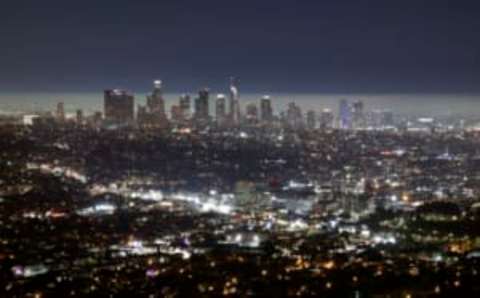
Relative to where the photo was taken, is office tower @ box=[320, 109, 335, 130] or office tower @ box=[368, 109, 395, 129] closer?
office tower @ box=[320, 109, 335, 130]

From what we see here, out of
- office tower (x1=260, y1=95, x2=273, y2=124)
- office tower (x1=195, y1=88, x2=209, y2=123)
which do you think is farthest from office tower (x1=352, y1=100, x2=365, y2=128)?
office tower (x1=195, y1=88, x2=209, y2=123)

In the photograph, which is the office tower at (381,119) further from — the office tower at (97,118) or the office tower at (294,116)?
the office tower at (97,118)

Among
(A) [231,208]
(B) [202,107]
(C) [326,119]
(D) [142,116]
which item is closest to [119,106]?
(D) [142,116]

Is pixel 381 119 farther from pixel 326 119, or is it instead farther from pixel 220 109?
pixel 220 109

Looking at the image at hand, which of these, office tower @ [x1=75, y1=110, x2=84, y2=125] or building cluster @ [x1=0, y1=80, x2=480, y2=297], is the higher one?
office tower @ [x1=75, y1=110, x2=84, y2=125]

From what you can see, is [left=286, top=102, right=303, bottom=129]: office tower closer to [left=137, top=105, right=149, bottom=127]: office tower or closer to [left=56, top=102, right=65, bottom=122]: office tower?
[left=137, top=105, right=149, bottom=127]: office tower

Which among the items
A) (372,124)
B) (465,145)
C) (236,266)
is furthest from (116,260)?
(372,124)

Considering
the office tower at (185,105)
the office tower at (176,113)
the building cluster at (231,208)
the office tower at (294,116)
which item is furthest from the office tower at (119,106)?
the office tower at (294,116)
